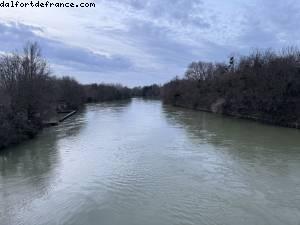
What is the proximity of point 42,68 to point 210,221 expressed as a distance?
2546cm

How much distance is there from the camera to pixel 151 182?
12.5 metres

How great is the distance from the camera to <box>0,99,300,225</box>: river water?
9.44 m

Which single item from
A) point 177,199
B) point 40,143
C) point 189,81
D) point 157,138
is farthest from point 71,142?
point 189,81

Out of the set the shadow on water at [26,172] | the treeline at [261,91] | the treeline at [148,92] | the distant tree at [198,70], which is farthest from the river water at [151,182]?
the treeline at [148,92]

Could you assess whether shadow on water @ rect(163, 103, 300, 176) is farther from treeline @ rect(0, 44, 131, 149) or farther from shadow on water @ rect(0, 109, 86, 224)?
treeline @ rect(0, 44, 131, 149)

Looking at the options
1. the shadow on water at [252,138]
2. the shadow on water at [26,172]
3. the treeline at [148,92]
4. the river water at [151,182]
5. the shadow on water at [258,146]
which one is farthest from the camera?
the treeline at [148,92]

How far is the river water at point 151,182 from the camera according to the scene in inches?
372

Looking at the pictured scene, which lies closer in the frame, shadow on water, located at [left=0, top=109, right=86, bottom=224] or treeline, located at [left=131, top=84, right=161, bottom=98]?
shadow on water, located at [left=0, top=109, right=86, bottom=224]

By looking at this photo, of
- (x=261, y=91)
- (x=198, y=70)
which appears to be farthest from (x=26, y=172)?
(x=198, y=70)

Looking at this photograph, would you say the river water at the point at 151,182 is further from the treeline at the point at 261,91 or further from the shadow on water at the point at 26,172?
the treeline at the point at 261,91

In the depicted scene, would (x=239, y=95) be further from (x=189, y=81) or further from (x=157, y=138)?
(x=189, y=81)

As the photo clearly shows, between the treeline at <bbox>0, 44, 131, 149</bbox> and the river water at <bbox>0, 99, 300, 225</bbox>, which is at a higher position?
the treeline at <bbox>0, 44, 131, 149</bbox>

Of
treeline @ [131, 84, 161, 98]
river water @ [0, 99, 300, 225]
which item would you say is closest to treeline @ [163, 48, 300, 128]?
river water @ [0, 99, 300, 225]

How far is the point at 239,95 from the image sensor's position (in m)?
40.0
